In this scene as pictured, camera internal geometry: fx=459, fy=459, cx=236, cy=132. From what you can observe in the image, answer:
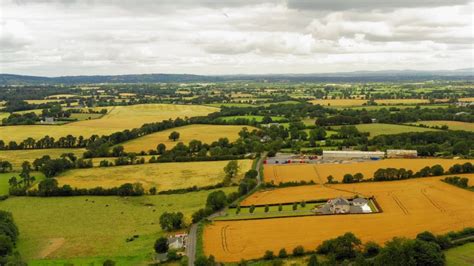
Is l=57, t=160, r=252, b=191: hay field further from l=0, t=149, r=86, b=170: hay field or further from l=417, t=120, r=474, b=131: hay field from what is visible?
l=417, t=120, r=474, b=131: hay field

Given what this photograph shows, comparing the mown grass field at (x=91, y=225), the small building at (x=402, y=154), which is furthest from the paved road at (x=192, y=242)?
the small building at (x=402, y=154)

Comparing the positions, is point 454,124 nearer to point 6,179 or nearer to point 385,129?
point 385,129

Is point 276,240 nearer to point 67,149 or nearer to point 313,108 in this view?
point 67,149

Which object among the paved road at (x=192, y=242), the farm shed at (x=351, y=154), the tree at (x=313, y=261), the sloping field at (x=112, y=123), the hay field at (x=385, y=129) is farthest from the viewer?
the sloping field at (x=112, y=123)

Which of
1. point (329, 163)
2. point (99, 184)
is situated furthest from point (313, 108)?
point (99, 184)

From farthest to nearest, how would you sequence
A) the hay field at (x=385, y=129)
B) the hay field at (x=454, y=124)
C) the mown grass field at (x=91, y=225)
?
the hay field at (x=454, y=124) → the hay field at (x=385, y=129) → the mown grass field at (x=91, y=225)

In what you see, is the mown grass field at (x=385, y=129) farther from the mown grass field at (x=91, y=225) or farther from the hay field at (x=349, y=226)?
the mown grass field at (x=91, y=225)

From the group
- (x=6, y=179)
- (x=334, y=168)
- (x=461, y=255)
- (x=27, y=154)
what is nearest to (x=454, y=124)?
(x=334, y=168)
